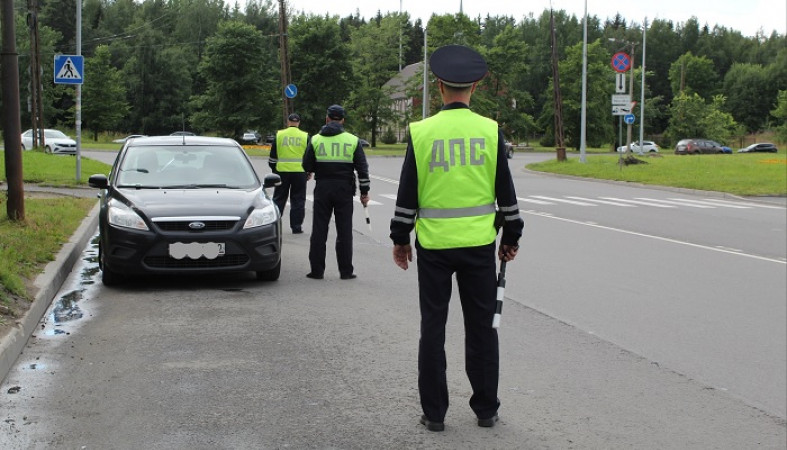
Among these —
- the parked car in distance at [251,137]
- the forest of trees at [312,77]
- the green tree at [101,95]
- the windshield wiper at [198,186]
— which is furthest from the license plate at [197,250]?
the green tree at [101,95]

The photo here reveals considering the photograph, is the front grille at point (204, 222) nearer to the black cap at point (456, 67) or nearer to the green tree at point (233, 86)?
the black cap at point (456, 67)

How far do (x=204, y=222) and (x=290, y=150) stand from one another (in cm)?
560

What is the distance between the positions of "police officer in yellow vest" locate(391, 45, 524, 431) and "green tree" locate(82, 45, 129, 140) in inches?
3131

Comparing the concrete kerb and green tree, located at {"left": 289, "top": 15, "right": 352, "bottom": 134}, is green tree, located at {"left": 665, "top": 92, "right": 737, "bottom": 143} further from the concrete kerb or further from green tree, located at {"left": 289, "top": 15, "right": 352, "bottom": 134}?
the concrete kerb

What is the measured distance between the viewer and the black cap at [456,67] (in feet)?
14.3

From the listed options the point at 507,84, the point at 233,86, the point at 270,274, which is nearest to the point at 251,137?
the point at 233,86

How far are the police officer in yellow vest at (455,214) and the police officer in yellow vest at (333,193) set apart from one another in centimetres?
510

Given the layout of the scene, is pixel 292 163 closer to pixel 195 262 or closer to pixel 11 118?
pixel 11 118

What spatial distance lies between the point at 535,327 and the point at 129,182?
4.74 metres

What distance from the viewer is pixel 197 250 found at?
337 inches

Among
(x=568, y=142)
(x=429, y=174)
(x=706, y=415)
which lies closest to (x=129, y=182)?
(x=429, y=174)

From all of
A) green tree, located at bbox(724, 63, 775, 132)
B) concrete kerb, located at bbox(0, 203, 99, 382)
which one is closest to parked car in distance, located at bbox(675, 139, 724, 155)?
green tree, located at bbox(724, 63, 775, 132)

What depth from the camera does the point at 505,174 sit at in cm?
446

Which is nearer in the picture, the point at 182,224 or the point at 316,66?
the point at 182,224
